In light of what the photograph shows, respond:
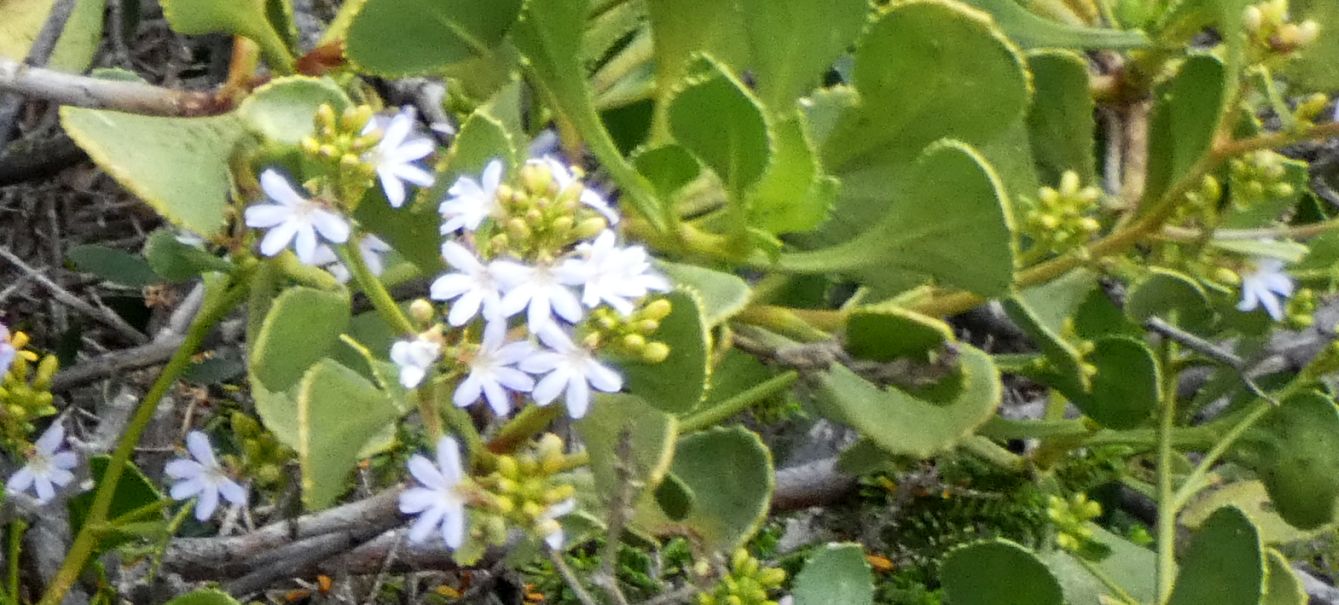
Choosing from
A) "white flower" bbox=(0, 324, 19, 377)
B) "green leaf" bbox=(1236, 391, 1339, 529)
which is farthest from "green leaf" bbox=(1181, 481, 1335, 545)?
"white flower" bbox=(0, 324, 19, 377)

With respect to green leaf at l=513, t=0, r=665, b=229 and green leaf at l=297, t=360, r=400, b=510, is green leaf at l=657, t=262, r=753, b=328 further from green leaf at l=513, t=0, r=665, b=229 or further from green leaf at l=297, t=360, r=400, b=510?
green leaf at l=297, t=360, r=400, b=510

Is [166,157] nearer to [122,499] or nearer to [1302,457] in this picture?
[122,499]

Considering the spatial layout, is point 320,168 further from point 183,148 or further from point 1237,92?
point 1237,92

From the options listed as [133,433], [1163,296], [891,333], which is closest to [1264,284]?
[1163,296]

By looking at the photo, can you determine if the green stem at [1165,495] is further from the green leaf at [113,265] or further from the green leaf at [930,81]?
the green leaf at [113,265]

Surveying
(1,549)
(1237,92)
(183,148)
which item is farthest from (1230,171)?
(1,549)

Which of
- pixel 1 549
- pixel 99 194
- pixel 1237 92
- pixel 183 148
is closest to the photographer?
pixel 183 148
